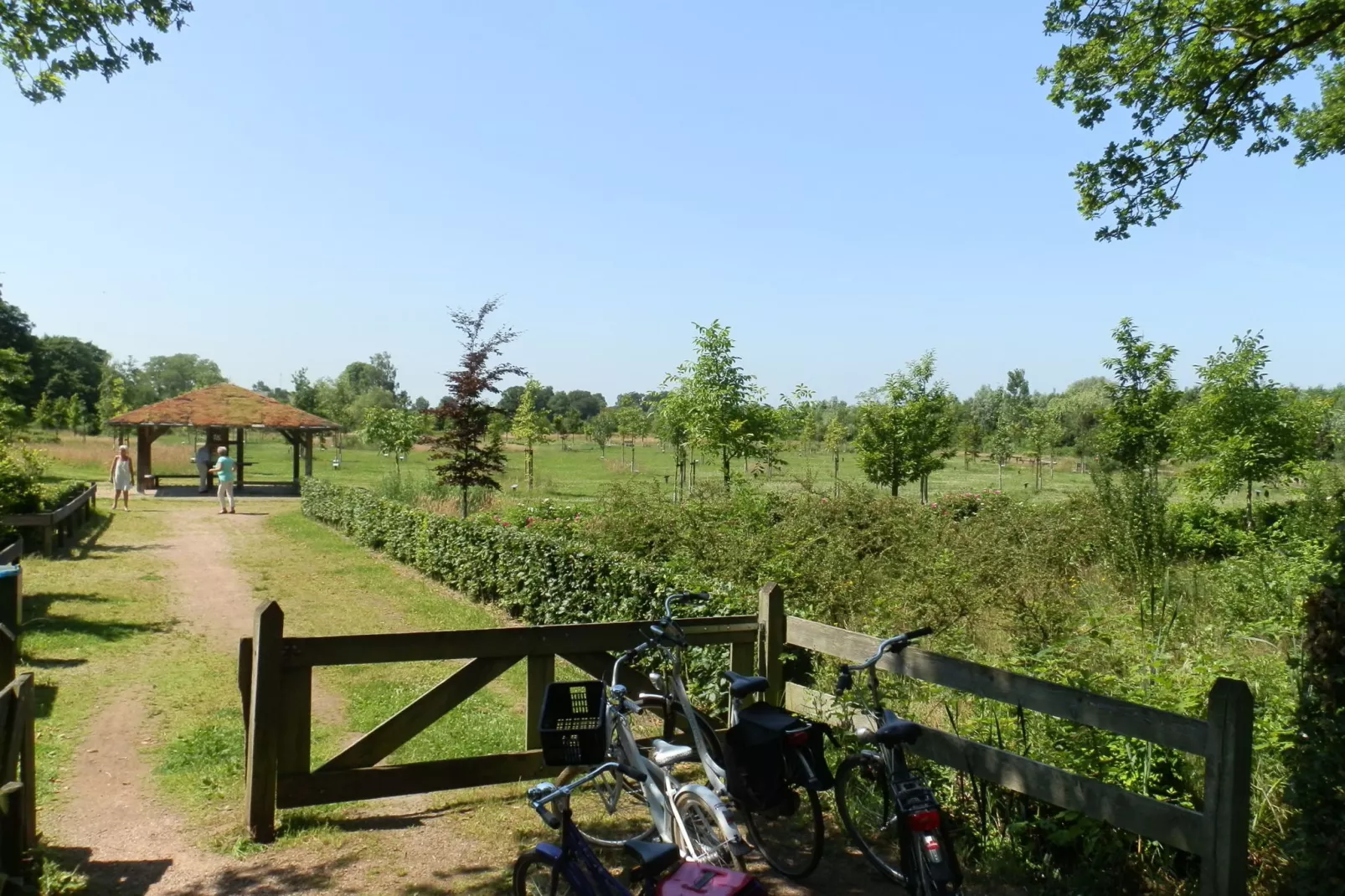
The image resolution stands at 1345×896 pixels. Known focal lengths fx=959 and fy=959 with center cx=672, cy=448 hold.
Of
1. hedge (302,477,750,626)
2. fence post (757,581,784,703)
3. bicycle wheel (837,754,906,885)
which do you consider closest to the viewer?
bicycle wheel (837,754,906,885)

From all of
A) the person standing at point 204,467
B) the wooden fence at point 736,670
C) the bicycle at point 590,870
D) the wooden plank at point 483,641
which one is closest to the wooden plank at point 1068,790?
the wooden fence at point 736,670

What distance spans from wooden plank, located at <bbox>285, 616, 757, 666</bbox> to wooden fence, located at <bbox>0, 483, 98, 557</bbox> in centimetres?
955

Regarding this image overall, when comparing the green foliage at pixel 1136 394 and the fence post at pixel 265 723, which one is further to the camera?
the green foliage at pixel 1136 394

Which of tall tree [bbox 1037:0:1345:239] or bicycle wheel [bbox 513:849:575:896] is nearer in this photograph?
bicycle wheel [bbox 513:849:575:896]

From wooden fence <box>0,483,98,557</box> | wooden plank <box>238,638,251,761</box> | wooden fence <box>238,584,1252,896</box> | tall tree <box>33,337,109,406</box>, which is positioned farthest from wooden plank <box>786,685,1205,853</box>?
tall tree <box>33,337,109,406</box>

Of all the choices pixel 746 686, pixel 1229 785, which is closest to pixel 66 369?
pixel 746 686

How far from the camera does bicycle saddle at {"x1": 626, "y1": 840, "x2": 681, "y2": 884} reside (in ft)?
8.86

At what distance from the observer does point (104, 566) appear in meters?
14.8

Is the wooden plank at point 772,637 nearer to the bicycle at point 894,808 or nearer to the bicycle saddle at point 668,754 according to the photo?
the bicycle at point 894,808

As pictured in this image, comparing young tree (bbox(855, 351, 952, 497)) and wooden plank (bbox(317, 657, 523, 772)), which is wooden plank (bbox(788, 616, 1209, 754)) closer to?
wooden plank (bbox(317, 657, 523, 772))

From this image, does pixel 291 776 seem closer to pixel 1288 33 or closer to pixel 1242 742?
pixel 1242 742

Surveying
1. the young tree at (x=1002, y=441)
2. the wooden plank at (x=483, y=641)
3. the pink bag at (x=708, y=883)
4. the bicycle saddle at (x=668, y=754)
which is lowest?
the bicycle saddle at (x=668, y=754)

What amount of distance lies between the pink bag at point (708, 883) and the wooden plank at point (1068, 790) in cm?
194

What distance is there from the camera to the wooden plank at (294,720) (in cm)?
486
